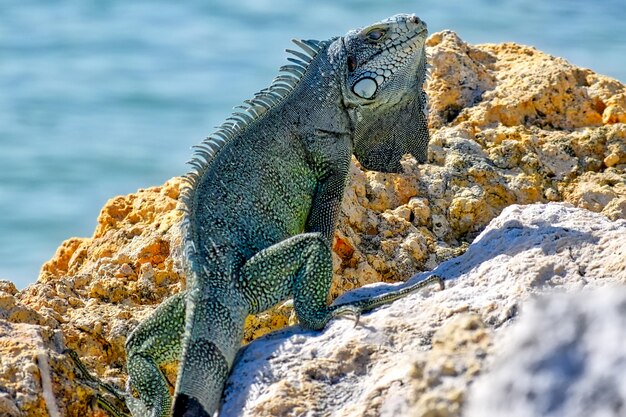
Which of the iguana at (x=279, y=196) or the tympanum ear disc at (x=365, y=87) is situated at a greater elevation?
the tympanum ear disc at (x=365, y=87)

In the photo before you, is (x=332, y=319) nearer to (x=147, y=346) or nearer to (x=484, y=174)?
(x=147, y=346)

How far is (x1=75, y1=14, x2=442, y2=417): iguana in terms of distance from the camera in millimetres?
5770

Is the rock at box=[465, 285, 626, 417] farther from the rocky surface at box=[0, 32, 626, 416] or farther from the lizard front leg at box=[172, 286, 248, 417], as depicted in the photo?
the rocky surface at box=[0, 32, 626, 416]

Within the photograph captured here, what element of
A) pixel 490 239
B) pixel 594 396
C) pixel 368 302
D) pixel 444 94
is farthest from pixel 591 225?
pixel 594 396

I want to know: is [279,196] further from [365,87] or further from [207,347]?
[207,347]

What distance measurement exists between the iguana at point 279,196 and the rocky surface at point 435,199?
0.33 metres

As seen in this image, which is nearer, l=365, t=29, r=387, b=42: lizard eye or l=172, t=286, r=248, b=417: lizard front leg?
l=172, t=286, r=248, b=417: lizard front leg

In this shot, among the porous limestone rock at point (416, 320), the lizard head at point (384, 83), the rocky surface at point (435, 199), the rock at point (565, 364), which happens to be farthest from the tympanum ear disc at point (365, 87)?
the rock at point (565, 364)

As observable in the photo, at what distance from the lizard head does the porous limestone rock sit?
128 centimetres

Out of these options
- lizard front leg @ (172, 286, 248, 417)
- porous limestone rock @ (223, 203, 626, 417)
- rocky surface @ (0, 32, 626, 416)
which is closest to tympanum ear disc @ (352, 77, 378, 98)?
rocky surface @ (0, 32, 626, 416)

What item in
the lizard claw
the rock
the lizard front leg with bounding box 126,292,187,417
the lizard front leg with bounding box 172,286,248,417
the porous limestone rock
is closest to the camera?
the rock

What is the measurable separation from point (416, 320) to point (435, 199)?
2.15 m

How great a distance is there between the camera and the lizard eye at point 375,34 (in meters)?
7.09

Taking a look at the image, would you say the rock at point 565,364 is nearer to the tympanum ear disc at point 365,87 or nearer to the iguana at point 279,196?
the iguana at point 279,196
